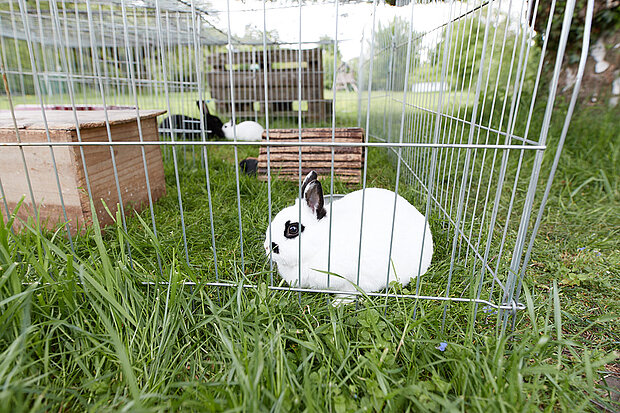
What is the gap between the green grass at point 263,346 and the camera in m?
1.02

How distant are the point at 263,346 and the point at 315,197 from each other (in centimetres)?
64

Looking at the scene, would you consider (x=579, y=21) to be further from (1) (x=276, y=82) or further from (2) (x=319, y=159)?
(1) (x=276, y=82)

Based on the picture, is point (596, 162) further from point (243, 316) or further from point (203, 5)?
point (203, 5)

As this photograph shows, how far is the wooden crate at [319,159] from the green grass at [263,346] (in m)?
1.49

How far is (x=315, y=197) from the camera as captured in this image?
156 centimetres

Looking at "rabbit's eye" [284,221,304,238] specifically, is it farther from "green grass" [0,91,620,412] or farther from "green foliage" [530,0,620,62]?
"green foliage" [530,0,620,62]

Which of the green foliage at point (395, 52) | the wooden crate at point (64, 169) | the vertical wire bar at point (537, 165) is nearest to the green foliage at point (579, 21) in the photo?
the green foliage at point (395, 52)

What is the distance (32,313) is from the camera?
1.21 meters

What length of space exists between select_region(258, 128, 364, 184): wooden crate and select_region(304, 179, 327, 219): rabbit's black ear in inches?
59.3

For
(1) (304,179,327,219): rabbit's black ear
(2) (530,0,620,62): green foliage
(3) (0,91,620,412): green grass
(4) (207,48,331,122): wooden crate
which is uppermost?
(2) (530,0,620,62): green foliage

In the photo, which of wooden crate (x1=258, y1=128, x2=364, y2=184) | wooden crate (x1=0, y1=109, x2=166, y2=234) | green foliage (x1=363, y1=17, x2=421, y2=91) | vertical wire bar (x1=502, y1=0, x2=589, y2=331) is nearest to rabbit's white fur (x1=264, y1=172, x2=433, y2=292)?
vertical wire bar (x1=502, y1=0, x2=589, y2=331)

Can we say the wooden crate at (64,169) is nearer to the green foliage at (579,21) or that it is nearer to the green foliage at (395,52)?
the green foliage at (395,52)

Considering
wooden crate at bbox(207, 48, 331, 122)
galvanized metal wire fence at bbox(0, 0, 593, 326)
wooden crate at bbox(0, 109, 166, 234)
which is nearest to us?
galvanized metal wire fence at bbox(0, 0, 593, 326)

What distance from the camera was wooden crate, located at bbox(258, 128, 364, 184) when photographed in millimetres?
3133
